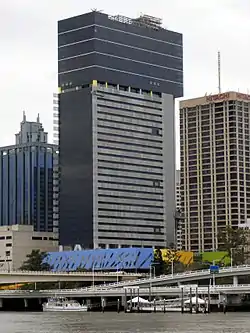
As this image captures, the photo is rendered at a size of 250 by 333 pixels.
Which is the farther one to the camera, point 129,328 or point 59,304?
point 59,304

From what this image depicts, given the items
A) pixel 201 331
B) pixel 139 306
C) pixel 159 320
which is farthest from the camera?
pixel 139 306

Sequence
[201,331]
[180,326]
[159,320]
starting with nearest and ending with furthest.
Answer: [201,331], [180,326], [159,320]

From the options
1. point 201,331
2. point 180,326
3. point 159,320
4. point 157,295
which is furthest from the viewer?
point 157,295

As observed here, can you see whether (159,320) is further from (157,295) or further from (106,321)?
(157,295)

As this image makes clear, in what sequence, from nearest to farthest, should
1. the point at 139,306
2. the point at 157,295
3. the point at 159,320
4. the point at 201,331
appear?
1. the point at 201,331
2. the point at 159,320
3. the point at 139,306
4. the point at 157,295

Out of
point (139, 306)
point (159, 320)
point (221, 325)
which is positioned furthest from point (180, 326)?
point (139, 306)

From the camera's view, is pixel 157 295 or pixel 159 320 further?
pixel 157 295

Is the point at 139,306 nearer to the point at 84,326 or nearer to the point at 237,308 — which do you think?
the point at 237,308

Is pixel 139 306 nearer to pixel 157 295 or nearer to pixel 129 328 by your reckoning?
pixel 157 295

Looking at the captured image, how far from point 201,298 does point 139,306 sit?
13346 mm

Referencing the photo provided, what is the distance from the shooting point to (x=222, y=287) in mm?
189375

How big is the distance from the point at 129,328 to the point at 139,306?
5793 centimetres

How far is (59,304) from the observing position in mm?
198250

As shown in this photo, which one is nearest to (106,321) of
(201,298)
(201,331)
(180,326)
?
(180,326)
